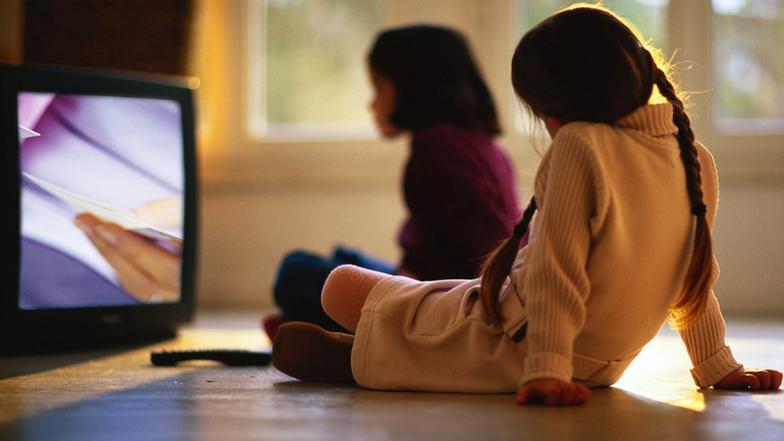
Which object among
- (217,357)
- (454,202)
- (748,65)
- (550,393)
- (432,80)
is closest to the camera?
(550,393)

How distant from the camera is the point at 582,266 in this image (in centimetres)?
111

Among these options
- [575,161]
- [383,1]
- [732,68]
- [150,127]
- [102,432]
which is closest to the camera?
[102,432]

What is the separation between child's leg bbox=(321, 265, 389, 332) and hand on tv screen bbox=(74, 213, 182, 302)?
25.5 inches

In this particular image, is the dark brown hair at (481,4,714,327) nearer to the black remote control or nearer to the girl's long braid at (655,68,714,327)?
the girl's long braid at (655,68,714,327)

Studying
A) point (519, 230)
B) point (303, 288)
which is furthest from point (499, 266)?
point (303, 288)

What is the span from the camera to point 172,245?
1958 mm

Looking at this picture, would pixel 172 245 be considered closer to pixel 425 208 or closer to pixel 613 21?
pixel 425 208

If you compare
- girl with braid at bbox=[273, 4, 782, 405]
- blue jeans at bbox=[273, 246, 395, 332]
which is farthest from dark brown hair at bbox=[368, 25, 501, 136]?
girl with braid at bbox=[273, 4, 782, 405]

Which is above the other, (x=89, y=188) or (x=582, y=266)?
(x=89, y=188)

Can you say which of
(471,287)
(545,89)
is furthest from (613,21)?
(471,287)

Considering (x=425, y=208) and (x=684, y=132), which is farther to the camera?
(x=425, y=208)

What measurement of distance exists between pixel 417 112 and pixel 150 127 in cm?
55

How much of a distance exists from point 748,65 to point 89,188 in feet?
6.24

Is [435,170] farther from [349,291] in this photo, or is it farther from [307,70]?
[307,70]
